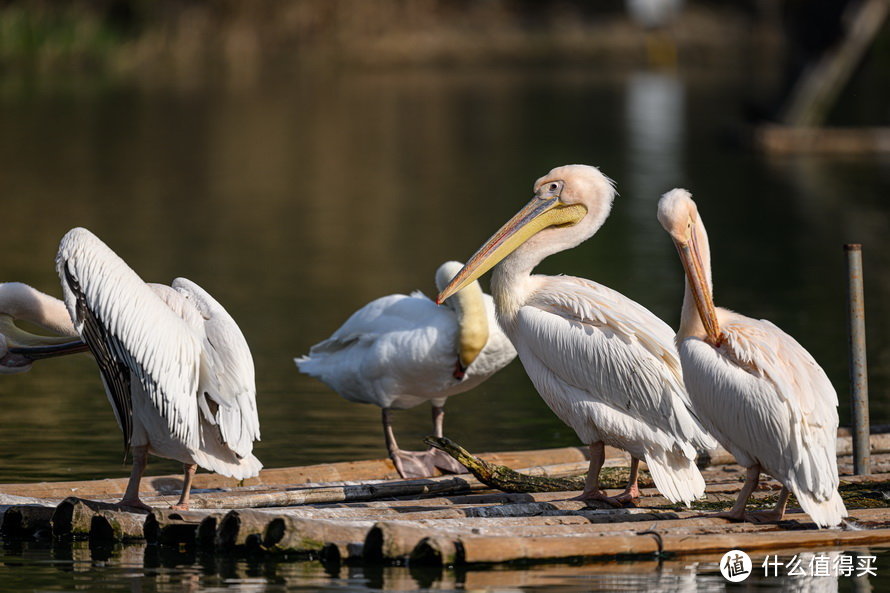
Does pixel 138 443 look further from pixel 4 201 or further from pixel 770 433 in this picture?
pixel 4 201

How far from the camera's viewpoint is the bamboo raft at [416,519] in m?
5.42

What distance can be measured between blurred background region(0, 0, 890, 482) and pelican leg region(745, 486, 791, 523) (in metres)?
2.32

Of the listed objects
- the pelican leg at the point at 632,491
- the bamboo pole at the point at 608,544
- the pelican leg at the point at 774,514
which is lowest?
the bamboo pole at the point at 608,544

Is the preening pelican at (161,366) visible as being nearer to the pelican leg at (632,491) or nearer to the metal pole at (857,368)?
the pelican leg at (632,491)

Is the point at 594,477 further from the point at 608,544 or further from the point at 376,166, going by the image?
the point at 376,166

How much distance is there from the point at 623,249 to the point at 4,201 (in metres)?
7.48

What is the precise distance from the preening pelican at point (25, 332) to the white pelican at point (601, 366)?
66.2 inches

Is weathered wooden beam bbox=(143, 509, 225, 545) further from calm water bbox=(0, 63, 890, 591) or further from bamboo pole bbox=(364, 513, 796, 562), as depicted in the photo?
bamboo pole bbox=(364, 513, 796, 562)

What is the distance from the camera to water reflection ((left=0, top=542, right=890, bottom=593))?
5.23 metres

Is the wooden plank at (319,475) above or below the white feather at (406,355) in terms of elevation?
below

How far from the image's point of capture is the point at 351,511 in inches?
235

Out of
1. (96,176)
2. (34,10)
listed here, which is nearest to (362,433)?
(96,176)

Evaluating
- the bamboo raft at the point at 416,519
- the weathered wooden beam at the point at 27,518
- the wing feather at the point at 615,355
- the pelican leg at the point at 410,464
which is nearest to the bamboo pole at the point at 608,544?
the bamboo raft at the point at 416,519

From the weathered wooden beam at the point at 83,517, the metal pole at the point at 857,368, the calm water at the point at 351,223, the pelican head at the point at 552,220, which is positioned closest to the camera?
the weathered wooden beam at the point at 83,517
